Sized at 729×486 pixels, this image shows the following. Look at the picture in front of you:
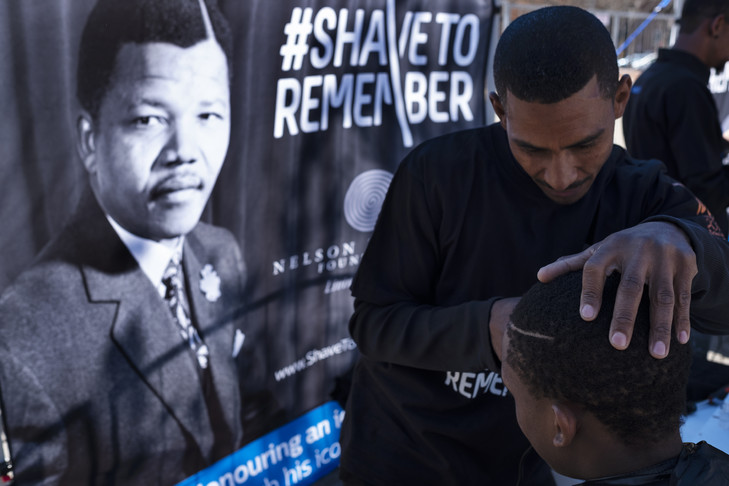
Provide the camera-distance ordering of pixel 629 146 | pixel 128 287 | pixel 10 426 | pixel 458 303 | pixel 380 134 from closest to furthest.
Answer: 1. pixel 458 303
2. pixel 10 426
3. pixel 128 287
4. pixel 380 134
5. pixel 629 146

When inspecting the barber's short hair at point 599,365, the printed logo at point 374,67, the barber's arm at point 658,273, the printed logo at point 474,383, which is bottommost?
the printed logo at point 474,383

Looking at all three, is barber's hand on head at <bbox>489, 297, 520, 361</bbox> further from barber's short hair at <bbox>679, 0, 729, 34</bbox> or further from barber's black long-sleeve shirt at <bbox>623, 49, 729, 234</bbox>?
barber's short hair at <bbox>679, 0, 729, 34</bbox>

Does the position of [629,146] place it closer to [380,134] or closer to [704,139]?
[704,139]

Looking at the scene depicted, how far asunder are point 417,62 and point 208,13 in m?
1.20

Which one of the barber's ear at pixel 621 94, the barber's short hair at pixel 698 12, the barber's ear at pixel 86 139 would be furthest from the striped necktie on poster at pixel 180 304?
the barber's short hair at pixel 698 12

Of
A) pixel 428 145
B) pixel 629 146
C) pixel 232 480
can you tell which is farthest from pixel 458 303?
pixel 629 146

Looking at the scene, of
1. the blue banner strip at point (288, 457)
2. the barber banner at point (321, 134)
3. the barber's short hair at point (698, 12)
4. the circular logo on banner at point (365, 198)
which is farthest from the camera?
the barber's short hair at point (698, 12)

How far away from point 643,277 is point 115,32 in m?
1.87

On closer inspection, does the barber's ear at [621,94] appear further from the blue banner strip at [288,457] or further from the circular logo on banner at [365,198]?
the blue banner strip at [288,457]

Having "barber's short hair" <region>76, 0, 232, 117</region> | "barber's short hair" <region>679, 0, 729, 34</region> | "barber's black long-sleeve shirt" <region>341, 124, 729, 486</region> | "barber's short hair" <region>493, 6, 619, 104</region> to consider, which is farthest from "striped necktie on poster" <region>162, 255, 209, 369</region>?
"barber's short hair" <region>679, 0, 729, 34</region>

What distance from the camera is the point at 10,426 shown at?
221cm

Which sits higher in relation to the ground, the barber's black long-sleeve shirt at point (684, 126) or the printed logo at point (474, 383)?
the barber's black long-sleeve shirt at point (684, 126)

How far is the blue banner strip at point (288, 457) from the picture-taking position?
2891 millimetres

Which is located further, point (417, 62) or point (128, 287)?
point (417, 62)
